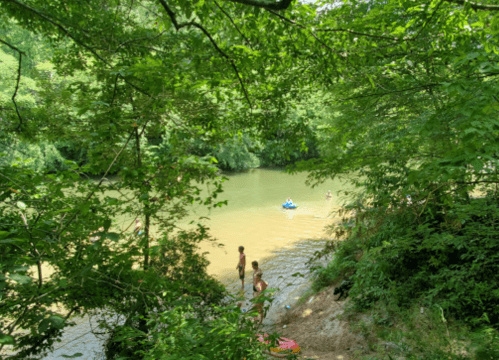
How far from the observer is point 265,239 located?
1204 centimetres

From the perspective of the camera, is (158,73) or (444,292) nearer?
(158,73)

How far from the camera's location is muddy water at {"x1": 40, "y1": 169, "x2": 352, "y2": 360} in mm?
6295

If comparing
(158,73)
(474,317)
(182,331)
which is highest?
(158,73)

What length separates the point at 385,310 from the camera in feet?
15.7

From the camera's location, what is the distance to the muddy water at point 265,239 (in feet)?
20.7

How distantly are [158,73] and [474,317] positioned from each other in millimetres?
4428

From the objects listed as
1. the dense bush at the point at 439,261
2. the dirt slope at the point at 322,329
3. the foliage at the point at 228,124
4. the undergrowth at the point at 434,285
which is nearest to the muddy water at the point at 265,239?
the dirt slope at the point at 322,329

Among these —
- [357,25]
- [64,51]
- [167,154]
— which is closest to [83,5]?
[64,51]

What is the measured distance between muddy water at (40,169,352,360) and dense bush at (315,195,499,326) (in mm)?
1252

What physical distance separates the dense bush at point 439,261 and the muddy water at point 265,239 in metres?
1.25

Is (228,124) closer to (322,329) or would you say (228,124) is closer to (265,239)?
(322,329)

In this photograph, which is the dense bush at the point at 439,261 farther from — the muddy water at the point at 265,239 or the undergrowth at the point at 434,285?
the muddy water at the point at 265,239

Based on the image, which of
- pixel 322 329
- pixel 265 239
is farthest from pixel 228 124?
pixel 265 239

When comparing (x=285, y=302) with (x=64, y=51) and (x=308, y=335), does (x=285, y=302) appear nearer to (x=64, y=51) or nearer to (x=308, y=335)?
(x=308, y=335)
